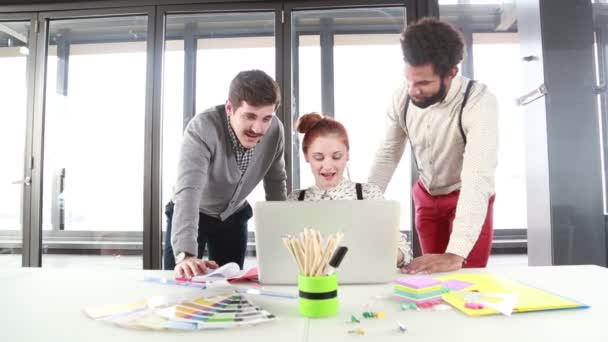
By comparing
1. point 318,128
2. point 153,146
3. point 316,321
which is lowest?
point 316,321

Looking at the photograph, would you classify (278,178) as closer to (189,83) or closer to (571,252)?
(571,252)

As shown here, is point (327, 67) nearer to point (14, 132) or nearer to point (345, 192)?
point (345, 192)

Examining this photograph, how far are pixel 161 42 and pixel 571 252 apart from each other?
9.40 feet

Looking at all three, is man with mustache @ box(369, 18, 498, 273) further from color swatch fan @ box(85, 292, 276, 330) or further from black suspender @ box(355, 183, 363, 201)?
color swatch fan @ box(85, 292, 276, 330)

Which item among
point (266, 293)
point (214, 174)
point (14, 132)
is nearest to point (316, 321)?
point (266, 293)

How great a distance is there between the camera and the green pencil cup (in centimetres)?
73

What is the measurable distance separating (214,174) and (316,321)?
1.04 meters

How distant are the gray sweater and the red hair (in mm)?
146

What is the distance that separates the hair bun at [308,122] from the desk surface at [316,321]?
838mm

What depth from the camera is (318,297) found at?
73 cm

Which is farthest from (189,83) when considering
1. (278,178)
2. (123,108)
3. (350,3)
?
(278,178)

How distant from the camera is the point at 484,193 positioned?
4.27ft

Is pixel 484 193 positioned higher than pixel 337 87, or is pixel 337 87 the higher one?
pixel 337 87

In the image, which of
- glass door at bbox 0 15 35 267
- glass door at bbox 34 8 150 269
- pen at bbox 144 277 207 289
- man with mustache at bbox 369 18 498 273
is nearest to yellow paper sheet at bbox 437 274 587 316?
man with mustache at bbox 369 18 498 273
